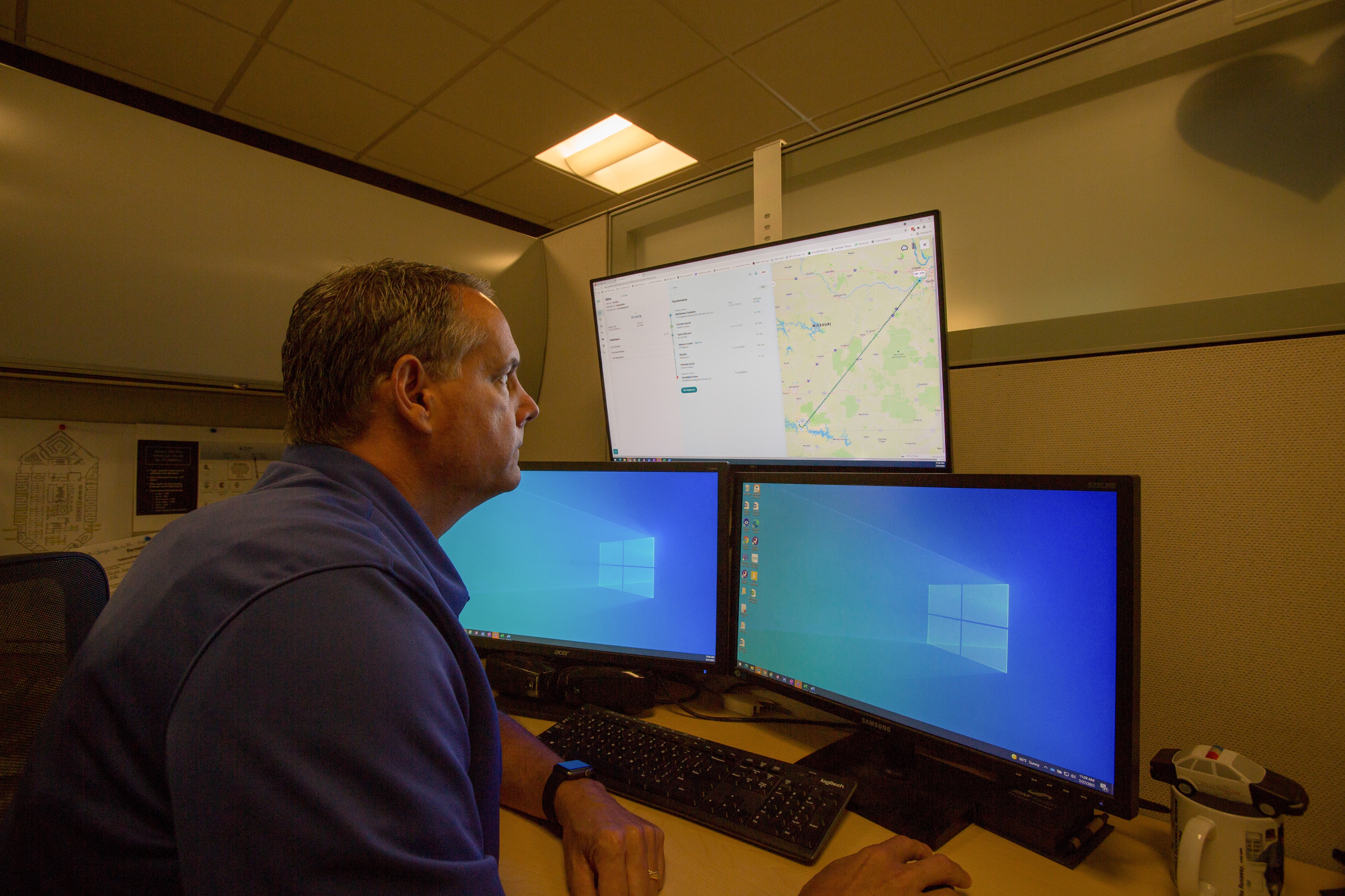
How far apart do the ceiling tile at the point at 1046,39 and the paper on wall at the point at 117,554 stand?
3297mm

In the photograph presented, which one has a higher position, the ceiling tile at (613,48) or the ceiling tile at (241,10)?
the ceiling tile at (613,48)

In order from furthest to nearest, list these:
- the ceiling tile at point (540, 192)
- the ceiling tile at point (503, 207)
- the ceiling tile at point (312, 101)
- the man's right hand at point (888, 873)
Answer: the ceiling tile at point (503, 207)
the ceiling tile at point (540, 192)
the ceiling tile at point (312, 101)
the man's right hand at point (888, 873)

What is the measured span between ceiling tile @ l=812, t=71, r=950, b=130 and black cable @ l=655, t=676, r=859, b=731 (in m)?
→ 2.77

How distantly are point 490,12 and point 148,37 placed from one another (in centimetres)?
148

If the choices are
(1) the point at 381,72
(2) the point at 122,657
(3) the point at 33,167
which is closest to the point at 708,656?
(2) the point at 122,657

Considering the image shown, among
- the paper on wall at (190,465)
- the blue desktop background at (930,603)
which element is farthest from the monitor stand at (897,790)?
the paper on wall at (190,465)

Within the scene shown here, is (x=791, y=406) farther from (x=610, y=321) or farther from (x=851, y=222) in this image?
(x=851, y=222)

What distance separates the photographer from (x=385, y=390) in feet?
2.32

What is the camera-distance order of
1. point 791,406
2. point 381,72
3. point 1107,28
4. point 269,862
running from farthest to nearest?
point 381,72 < point 791,406 < point 1107,28 < point 269,862

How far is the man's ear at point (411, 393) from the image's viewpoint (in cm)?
71

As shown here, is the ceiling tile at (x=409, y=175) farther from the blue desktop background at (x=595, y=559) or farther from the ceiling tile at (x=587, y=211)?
the blue desktop background at (x=595, y=559)

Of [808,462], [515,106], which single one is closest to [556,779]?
[808,462]

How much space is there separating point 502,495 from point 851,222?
3.31 ft

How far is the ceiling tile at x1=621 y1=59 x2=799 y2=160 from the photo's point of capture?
119 inches
